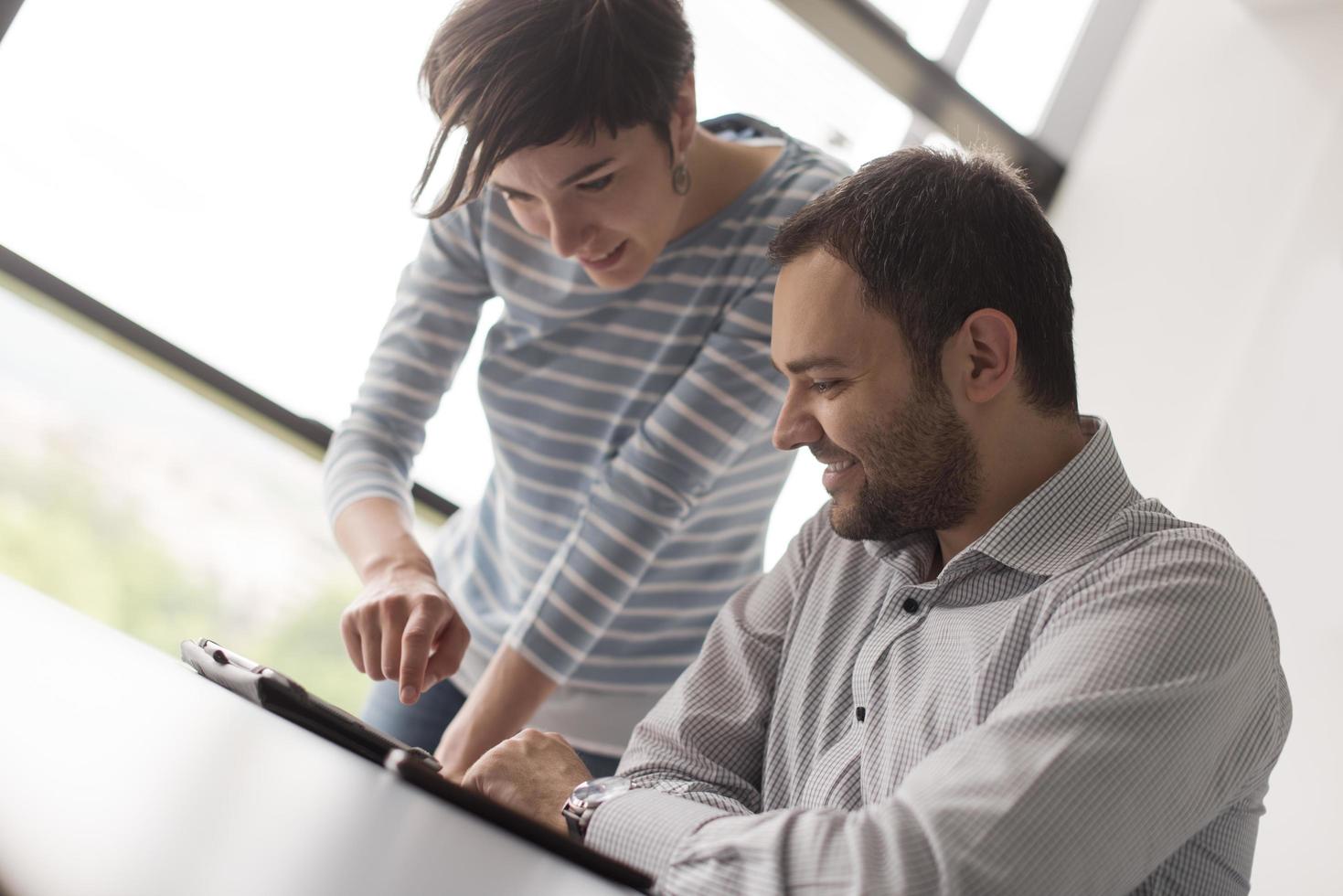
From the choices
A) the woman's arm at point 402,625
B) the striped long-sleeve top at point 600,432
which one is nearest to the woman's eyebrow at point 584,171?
the striped long-sleeve top at point 600,432

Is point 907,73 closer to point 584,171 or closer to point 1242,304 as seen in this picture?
point 1242,304

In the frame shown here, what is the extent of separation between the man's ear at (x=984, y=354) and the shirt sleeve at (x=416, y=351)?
2.27 feet

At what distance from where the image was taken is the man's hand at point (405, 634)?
1271mm

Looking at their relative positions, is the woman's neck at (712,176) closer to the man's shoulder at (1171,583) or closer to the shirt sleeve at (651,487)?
the shirt sleeve at (651,487)

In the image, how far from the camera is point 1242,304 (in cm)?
283

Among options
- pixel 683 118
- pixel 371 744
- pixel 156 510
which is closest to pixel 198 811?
pixel 371 744

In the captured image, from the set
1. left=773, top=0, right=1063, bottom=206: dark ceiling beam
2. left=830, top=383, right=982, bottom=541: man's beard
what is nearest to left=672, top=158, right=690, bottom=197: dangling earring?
left=830, top=383, right=982, bottom=541: man's beard

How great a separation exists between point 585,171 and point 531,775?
0.63 m

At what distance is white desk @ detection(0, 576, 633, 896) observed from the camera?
495 millimetres

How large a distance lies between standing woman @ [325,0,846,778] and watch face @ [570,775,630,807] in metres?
0.25

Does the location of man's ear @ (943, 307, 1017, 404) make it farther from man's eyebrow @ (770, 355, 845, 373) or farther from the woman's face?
the woman's face

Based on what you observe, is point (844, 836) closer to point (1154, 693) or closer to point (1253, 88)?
point (1154, 693)

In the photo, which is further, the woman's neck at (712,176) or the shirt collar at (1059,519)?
the woman's neck at (712,176)

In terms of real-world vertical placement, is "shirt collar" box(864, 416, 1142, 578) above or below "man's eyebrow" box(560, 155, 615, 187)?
below
